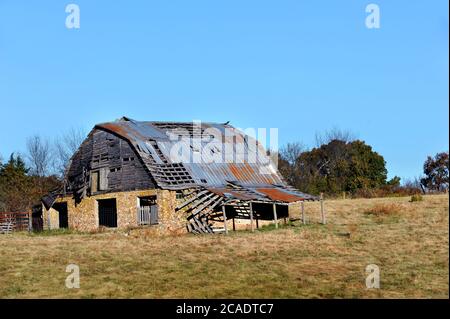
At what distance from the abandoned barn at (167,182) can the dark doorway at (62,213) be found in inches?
2.7

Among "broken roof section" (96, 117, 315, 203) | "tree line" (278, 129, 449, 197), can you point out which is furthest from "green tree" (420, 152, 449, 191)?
"broken roof section" (96, 117, 315, 203)

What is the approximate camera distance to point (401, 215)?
3666cm

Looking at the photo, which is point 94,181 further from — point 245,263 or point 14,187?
point 14,187

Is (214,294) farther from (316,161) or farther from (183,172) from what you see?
(316,161)

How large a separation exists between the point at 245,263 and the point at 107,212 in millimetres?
20307

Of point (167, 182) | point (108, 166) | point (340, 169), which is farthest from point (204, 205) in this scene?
point (340, 169)

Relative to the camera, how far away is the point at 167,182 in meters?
36.0

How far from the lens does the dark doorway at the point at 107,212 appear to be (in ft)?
129

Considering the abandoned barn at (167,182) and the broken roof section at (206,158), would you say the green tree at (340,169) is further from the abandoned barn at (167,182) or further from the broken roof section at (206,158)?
the abandoned barn at (167,182)

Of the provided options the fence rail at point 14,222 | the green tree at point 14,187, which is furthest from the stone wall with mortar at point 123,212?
the green tree at point 14,187

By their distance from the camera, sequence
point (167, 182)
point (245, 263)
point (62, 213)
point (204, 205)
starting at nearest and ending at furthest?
point (245, 263)
point (204, 205)
point (167, 182)
point (62, 213)

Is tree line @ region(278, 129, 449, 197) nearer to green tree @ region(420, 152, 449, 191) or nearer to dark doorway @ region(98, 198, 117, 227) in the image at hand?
green tree @ region(420, 152, 449, 191)
